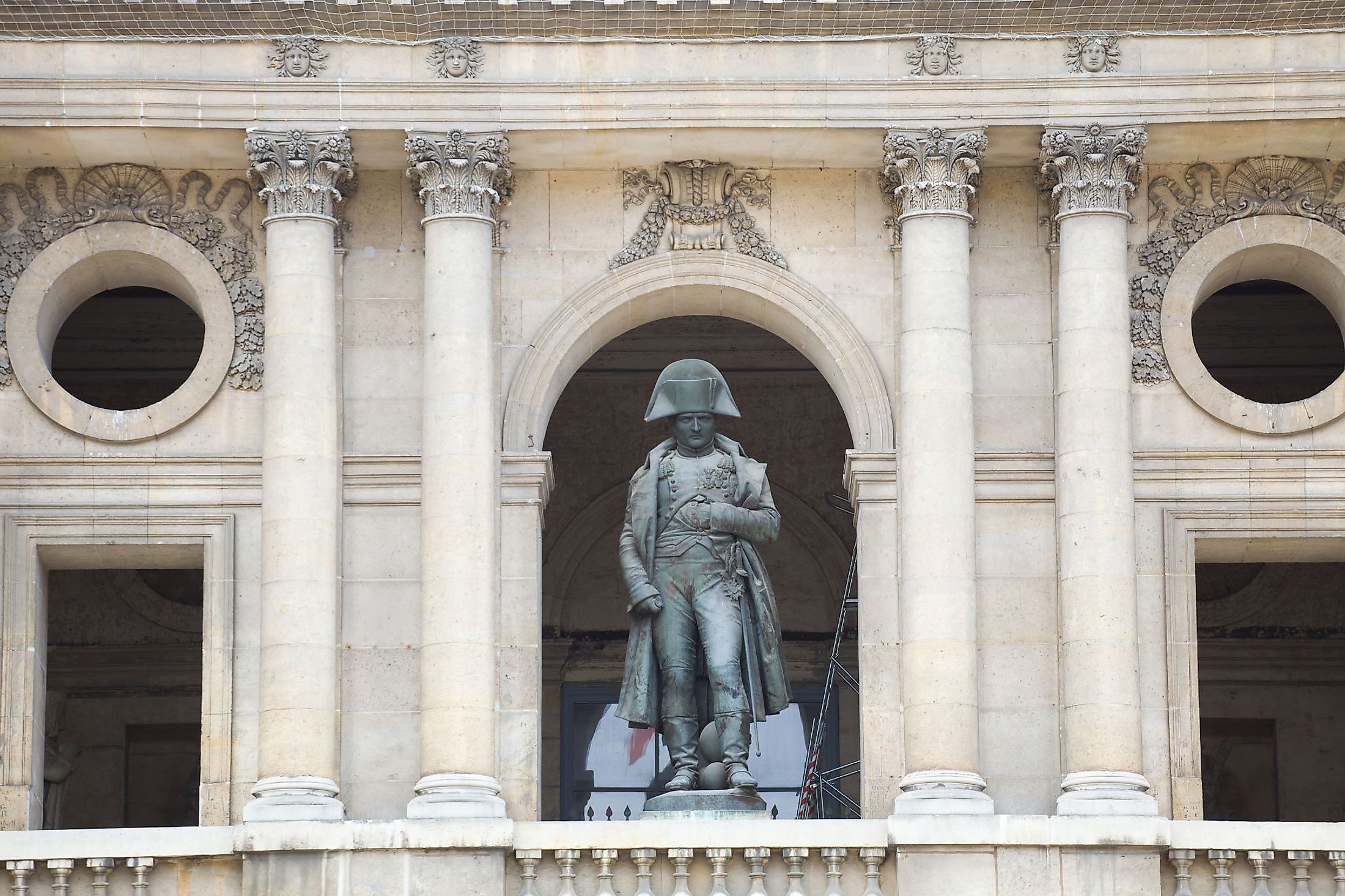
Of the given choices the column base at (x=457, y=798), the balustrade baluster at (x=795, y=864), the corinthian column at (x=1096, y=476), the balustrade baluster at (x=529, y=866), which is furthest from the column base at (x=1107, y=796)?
the column base at (x=457, y=798)

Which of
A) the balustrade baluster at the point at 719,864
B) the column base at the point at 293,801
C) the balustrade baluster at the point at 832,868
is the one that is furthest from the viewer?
the column base at the point at 293,801

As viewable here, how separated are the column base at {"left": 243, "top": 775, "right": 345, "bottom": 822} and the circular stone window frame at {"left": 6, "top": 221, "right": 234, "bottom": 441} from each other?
3.45 m

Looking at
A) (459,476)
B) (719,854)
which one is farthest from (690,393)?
(719,854)

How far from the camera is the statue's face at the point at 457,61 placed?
85.7ft

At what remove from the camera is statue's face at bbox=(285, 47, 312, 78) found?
26078 mm

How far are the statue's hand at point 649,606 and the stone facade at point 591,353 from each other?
3.38 ft

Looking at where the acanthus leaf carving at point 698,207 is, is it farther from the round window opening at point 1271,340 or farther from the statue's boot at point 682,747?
the round window opening at point 1271,340

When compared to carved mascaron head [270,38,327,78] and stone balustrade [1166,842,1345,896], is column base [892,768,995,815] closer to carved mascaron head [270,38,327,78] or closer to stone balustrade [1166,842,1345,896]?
stone balustrade [1166,842,1345,896]

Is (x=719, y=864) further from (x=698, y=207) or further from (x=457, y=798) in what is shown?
Answer: (x=698, y=207)

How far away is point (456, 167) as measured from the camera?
26.0 m

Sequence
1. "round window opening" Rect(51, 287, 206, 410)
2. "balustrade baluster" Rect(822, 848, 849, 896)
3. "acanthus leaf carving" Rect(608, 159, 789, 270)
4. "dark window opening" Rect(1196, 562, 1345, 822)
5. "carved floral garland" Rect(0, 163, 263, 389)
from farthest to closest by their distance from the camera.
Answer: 1. "round window opening" Rect(51, 287, 206, 410)
2. "dark window opening" Rect(1196, 562, 1345, 822)
3. "acanthus leaf carving" Rect(608, 159, 789, 270)
4. "carved floral garland" Rect(0, 163, 263, 389)
5. "balustrade baluster" Rect(822, 848, 849, 896)

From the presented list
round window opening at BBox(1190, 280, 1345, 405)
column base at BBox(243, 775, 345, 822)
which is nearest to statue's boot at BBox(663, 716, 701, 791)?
column base at BBox(243, 775, 345, 822)

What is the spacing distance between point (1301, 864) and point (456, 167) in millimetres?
9209

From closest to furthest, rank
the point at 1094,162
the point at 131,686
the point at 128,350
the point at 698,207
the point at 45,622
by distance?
the point at 1094,162
the point at 45,622
the point at 698,207
the point at 131,686
the point at 128,350
